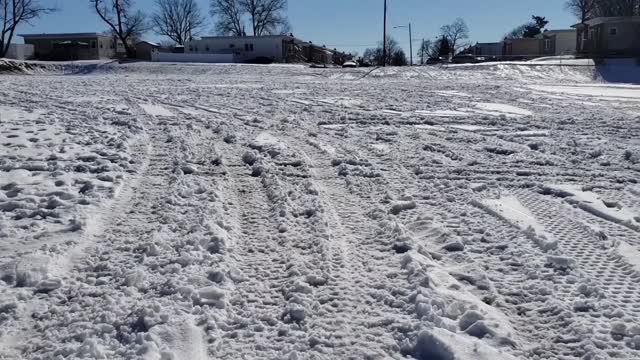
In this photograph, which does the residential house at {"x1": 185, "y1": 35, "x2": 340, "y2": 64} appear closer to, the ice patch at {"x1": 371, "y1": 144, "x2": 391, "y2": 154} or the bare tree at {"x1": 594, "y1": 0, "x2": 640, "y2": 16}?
the bare tree at {"x1": 594, "y1": 0, "x2": 640, "y2": 16}

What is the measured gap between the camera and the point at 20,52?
214 feet

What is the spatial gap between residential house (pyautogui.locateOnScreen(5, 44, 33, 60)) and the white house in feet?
67.8

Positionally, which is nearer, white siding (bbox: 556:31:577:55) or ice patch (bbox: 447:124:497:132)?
ice patch (bbox: 447:124:497:132)

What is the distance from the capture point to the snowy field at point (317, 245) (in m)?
3.04

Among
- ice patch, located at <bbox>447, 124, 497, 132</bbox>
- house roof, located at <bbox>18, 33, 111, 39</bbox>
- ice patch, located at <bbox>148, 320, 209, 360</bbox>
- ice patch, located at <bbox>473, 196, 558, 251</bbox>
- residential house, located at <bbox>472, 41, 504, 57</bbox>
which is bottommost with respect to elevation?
ice patch, located at <bbox>148, 320, 209, 360</bbox>

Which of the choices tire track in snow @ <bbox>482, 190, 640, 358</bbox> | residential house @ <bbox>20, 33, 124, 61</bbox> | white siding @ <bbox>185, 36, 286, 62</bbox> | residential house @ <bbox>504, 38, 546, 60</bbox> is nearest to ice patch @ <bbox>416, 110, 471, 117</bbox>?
tire track in snow @ <bbox>482, 190, 640, 358</bbox>

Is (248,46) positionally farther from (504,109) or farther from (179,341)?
(179,341)

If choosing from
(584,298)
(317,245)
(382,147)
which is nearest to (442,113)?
(382,147)

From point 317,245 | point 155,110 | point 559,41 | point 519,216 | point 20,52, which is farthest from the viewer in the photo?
point 20,52

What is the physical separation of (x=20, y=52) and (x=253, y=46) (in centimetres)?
2714

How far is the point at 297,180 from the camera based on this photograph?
6355 millimetres

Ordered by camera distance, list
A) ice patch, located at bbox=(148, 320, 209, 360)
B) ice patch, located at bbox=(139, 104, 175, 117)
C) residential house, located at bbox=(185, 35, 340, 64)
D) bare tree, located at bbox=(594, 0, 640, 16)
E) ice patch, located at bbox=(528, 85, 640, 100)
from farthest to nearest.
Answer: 1. residential house, located at bbox=(185, 35, 340, 64)
2. bare tree, located at bbox=(594, 0, 640, 16)
3. ice patch, located at bbox=(528, 85, 640, 100)
4. ice patch, located at bbox=(139, 104, 175, 117)
5. ice patch, located at bbox=(148, 320, 209, 360)

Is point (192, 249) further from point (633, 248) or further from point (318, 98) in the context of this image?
point (318, 98)

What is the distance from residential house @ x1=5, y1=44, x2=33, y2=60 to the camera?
207ft
